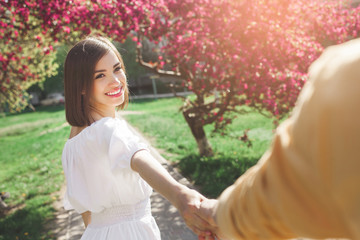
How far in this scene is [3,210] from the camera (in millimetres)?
5980

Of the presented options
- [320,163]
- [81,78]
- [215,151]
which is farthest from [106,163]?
[215,151]

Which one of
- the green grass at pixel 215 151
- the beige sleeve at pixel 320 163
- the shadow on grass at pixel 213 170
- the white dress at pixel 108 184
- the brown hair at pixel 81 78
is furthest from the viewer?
the green grass at pixel 215 151

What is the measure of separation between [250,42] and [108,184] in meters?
4.46

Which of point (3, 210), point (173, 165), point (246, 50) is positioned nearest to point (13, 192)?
point (3, 210)

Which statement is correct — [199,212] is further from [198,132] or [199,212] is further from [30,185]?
[30,185]

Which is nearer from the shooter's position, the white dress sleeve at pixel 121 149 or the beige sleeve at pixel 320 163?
the beige sleeve at pixel 320 163

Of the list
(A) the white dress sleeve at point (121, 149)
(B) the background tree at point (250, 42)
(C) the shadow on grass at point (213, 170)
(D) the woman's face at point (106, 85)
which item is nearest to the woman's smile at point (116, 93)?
(D) the woman's face at point (106, 85)

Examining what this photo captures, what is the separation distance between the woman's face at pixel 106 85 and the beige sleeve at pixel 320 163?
1.26m

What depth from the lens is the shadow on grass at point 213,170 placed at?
558 cm

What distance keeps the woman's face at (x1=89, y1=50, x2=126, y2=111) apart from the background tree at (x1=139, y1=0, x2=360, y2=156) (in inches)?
154

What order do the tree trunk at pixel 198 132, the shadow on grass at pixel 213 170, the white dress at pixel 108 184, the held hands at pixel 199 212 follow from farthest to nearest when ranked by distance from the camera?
1. the tree trunk at pixel 198 132
2. the shadow on grass at pixel 213 170
3. the white dress at pixel 108 184
4. the held hands at pixel 199 212

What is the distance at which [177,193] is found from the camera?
155 cm

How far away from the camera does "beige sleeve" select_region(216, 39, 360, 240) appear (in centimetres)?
73

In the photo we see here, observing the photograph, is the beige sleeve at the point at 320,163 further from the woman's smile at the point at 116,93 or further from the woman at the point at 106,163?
the woman's smile at the point at 116,93
